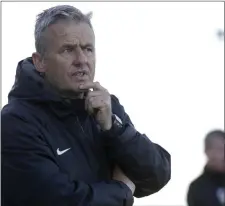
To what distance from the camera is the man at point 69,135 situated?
3387 mm

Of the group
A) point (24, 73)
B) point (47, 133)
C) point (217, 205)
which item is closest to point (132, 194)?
point (47, 133)

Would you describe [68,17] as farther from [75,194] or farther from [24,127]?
[75,194]

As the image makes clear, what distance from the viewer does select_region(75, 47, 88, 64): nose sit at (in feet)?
11.8

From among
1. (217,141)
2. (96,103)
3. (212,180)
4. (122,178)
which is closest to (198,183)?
(212,180)

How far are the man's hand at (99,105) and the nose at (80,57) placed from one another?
4.2 inches

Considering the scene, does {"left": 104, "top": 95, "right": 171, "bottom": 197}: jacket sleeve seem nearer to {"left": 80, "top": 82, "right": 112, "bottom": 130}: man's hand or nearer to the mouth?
{"left": 80, "top": 82, "right": 112, "bottom": 130}: man's hand

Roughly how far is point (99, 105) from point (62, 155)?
29 cm

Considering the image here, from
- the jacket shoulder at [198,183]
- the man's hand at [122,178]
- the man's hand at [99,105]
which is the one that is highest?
the man's hand at [99,105]

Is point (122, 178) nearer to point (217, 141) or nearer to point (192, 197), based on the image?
point (192, 197)

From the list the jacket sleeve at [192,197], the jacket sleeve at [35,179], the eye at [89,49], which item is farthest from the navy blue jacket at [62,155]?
the jacket sleeve at [192,197]

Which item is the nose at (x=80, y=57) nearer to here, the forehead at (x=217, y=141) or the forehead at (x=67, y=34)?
the forehead at (x=67, y=34)

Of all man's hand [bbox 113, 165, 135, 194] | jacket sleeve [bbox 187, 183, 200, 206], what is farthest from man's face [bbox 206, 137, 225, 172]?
man's hand [bbox 113, 165, 135, 194]

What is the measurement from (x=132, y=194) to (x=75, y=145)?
35cm

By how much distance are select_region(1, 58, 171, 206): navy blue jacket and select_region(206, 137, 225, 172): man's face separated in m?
3.26
